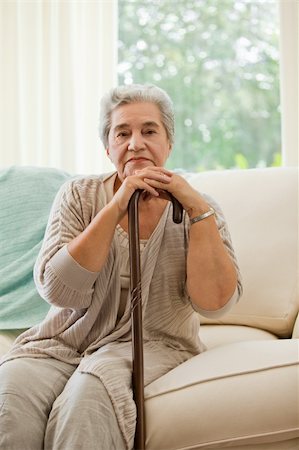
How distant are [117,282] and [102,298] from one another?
0.05 m

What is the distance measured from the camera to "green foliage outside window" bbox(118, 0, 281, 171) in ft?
12.4

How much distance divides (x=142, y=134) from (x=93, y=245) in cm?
37

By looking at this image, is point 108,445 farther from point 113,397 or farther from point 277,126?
point 277,126

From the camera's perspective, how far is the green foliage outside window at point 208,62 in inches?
148

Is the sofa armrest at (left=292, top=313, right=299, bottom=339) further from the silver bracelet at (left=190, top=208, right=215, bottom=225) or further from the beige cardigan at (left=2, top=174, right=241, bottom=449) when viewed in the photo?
the silver bracelet at (left=190, top=208, right=215, bottom=225)

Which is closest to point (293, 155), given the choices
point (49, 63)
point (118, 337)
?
point (49, 63)

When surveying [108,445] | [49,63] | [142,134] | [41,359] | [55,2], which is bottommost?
[108,445]

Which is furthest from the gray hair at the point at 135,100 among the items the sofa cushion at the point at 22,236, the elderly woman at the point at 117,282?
the sofa cushion at the point at 22,236

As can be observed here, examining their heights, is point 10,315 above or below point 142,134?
below

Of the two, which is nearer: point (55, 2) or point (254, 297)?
point (254, 297)

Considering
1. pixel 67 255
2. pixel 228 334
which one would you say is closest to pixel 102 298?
pixel 67 255

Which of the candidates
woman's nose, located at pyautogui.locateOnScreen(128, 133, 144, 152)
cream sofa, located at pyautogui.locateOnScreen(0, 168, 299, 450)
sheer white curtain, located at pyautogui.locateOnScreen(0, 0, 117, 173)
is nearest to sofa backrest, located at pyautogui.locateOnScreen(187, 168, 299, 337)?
cream sofa, located at pyautogui.locateOnScreen(0, 168, 299, 450)

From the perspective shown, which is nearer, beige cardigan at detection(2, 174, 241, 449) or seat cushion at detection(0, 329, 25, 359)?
beige cardigan at detection(2, 174, 241, 449)

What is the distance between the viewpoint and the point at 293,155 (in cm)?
341
